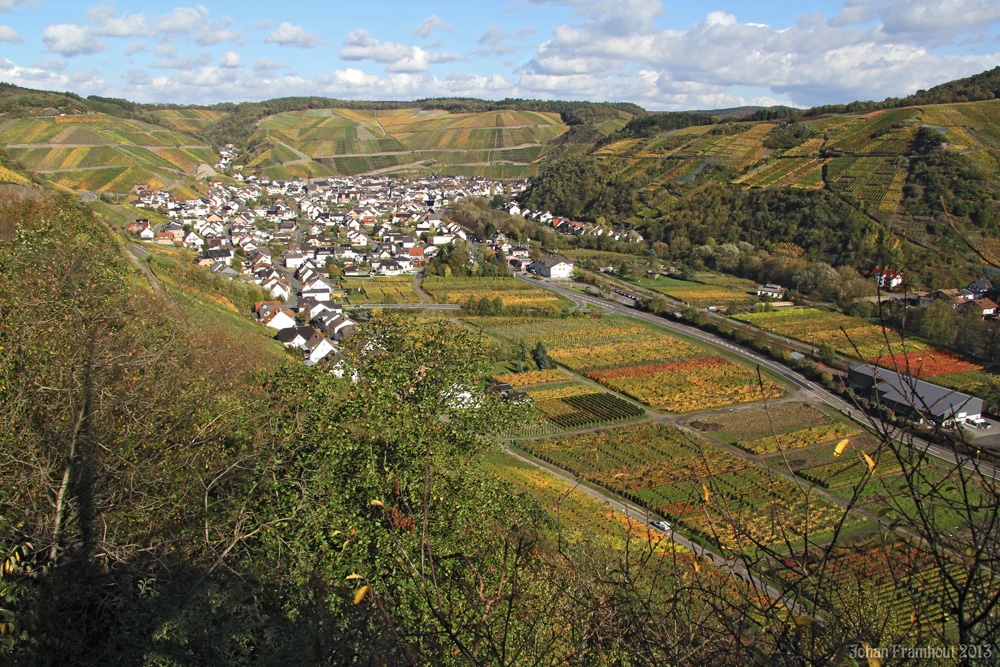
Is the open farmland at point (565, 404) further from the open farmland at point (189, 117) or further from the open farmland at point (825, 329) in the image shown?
the open farmland at point (189, 117)

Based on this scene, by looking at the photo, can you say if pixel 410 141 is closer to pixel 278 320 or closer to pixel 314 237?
pixel 314 237

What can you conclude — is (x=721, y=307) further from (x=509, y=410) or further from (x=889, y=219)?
(x=509, y=410)

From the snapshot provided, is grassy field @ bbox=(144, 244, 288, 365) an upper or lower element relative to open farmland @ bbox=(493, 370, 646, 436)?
upper

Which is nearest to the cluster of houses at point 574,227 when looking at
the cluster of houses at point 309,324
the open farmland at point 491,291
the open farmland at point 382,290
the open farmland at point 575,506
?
the open farmland at point 491,291

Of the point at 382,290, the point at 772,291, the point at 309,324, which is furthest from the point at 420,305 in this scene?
the point at 772,291

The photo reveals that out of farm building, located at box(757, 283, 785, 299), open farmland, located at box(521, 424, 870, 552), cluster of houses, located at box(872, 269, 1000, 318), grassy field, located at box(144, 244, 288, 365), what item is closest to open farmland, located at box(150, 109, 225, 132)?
grassy field, located at box(144, 244, 288, 365)

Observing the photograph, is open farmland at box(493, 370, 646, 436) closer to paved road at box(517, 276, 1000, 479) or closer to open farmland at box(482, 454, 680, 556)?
open farmland at box(482, 454, 680, 556)
